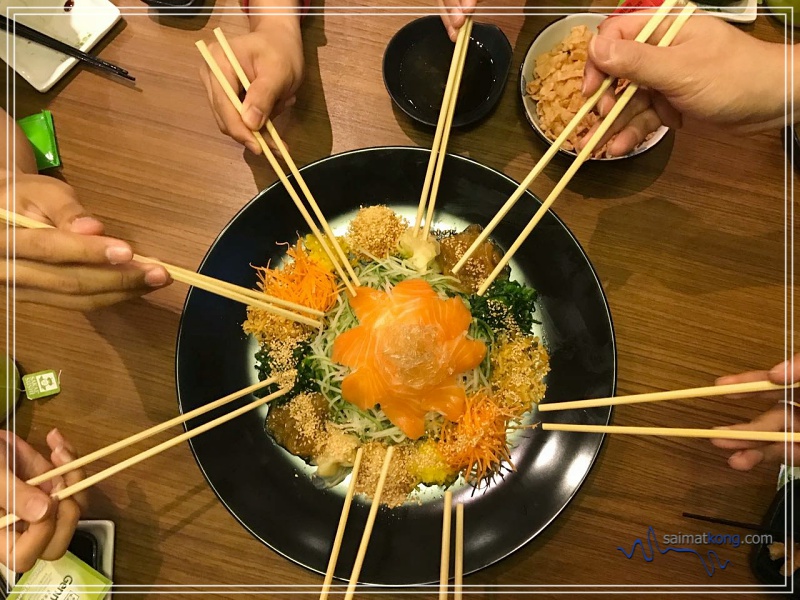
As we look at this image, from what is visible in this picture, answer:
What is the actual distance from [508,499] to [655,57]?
1431 millimetres

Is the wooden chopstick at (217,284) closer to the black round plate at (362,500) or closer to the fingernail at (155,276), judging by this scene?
the fingernail at (155,276)

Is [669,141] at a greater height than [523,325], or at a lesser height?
greater

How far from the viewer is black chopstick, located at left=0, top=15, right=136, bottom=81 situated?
76.6 inches

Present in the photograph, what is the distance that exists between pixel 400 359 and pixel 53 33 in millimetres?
1989

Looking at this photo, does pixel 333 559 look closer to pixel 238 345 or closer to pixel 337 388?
pixel 337 388

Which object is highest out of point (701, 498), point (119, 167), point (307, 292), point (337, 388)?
point (119, 167)

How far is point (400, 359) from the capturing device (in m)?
1.56

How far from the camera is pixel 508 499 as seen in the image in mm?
1641

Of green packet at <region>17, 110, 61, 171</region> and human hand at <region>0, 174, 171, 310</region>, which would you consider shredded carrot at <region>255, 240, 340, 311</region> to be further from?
green packet at <region>17, 110, 61, 171</region>

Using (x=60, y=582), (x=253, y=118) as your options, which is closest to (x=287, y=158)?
(x=253, y=118)

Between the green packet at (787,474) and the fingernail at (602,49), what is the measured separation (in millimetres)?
1570

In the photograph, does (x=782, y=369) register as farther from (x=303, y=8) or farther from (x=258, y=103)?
(x=303, y=8)

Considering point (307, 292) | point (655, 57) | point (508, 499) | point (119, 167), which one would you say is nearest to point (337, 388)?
point (307, 292)

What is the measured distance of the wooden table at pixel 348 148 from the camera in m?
1.80
